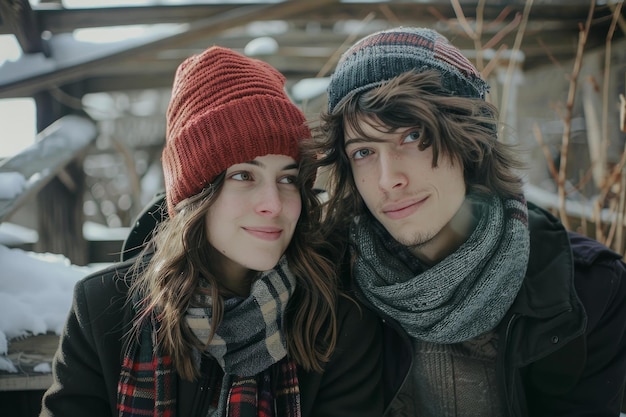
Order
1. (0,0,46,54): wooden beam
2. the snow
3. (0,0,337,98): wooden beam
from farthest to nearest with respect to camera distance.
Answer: (0,0,337,98): wooden beam < (0,0,46,54): wooden beam < the snow

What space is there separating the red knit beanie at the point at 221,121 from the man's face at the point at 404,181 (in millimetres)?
232

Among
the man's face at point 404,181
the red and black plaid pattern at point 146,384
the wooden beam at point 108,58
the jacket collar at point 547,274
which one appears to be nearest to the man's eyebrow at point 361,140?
the man's face at point 404,181

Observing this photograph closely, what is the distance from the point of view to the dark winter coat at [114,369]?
1.84 meters

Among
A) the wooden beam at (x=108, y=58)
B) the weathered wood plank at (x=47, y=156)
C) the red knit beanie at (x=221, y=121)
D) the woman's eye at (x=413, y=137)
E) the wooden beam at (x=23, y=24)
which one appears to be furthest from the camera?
the wooden beam at (x=108, y=58)

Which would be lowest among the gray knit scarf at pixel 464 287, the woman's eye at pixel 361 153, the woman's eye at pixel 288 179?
the gray knit scarf at pixel 464 287

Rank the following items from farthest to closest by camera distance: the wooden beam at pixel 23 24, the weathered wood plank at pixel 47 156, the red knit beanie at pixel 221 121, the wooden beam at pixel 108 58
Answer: the wooden beam at pixel 108 58 → the wooden beam at pixel 23 24 → the weathered wood plank at pixel 47 156 → the red knit beanie at pixel 221 121

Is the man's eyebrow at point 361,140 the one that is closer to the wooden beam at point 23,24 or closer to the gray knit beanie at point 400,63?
the gray knit beanie at point 400,63

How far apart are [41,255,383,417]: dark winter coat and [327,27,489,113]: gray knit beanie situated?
81cm

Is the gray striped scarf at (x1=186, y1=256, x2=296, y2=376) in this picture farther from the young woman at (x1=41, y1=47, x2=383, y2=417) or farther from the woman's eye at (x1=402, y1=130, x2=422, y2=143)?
the woman's eye at (x1=402, y1=130, x2=422, y2=143)

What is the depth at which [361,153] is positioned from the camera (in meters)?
1.96

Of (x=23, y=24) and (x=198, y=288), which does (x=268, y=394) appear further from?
(x=23, y=24)

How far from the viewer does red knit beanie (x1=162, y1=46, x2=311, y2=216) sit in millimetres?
1772

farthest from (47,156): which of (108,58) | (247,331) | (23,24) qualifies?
(247,331)

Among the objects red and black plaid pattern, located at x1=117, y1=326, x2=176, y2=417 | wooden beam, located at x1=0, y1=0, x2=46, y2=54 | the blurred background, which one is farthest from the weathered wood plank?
red and black plaid pattern, located at x1=117, y1=326, x2=176, y2=417
